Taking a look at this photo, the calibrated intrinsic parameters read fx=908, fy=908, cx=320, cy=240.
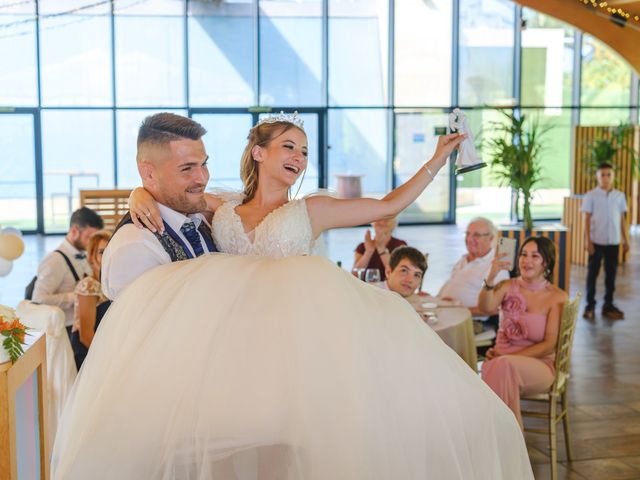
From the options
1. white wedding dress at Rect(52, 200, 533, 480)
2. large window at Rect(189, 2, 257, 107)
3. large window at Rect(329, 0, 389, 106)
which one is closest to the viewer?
white wedding dress at Rect(52, 200, 533, 480)

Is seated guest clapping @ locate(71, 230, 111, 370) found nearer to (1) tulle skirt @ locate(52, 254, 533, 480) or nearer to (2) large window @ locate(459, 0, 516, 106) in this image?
(1) tulle skirt @ locate(52, 254, 533, 480)

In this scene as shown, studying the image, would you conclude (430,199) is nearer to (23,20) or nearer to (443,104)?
(443,104)

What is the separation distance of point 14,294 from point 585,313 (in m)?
6.22

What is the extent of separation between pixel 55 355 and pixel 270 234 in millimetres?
2144

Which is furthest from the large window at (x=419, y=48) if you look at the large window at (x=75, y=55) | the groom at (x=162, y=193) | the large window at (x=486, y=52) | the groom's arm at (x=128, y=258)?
the groom's arm at (x=128, y=258)

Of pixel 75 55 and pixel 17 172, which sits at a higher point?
pixel 75 55

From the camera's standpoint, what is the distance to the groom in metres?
2.52

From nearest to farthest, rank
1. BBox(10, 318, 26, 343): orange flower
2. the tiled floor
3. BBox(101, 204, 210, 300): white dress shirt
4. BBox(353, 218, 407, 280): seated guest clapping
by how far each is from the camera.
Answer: BBox(101, 204, 210, 300): white dress shirt
BBox(10, 318, 26, 343): orange flower
the tiled floor
BBox(353, 218, 407, 280): seated guest clapping

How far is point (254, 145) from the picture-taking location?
2.99 meters

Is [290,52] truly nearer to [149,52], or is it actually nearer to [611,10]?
[149,52]

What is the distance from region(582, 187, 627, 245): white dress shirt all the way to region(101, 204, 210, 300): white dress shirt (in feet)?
25.3

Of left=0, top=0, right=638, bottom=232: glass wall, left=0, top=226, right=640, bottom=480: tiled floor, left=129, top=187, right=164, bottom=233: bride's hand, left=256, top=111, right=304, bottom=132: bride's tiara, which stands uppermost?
left=0, top=0, right=638, bottom=232: glass wall

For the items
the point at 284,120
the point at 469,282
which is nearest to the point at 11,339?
the point at 284,120

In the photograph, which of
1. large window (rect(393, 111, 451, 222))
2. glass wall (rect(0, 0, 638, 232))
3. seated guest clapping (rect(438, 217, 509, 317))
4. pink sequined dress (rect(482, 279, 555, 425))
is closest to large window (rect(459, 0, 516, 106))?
glass wall (rect(0, 0, 638, 232))
